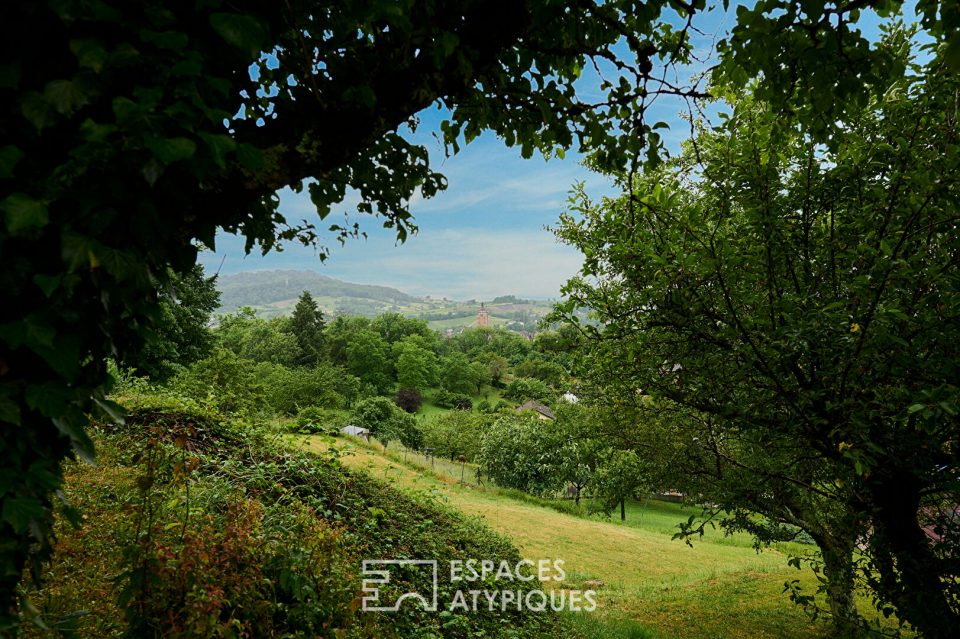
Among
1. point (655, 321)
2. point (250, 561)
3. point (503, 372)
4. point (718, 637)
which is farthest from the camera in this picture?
point (503, 372)

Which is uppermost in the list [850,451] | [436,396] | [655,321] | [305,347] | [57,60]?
[57,60]

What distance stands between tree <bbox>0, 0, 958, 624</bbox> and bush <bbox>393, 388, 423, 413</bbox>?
68.9 metres

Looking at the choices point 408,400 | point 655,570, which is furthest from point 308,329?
point 655,570

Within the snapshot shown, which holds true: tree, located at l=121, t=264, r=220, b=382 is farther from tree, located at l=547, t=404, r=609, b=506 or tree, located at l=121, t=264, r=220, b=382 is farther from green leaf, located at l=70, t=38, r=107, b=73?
green leaf, located at l=70, t=38, r=107, b=73

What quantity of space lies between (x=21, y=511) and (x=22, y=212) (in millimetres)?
944

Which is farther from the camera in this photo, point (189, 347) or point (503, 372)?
point (503, 372)

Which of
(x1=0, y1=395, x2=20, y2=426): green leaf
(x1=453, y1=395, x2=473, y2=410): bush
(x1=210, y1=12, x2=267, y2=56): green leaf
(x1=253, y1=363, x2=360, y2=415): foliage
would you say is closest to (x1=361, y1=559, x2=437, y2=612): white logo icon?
(x1=0, y1=395, x2=20, y2=426): green leaf

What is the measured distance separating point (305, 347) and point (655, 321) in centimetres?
8002

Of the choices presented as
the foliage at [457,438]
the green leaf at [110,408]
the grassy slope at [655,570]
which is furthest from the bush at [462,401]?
the green leaf at [110,408]

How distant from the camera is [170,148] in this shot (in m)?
1.42

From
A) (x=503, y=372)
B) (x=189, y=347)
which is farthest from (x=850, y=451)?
(x=503, y=372)

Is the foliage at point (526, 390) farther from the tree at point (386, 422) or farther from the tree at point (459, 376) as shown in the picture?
the tree at point (386, 422)

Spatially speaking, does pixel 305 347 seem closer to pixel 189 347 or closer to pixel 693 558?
pixel 189 347

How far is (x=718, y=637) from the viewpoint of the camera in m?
8.68
